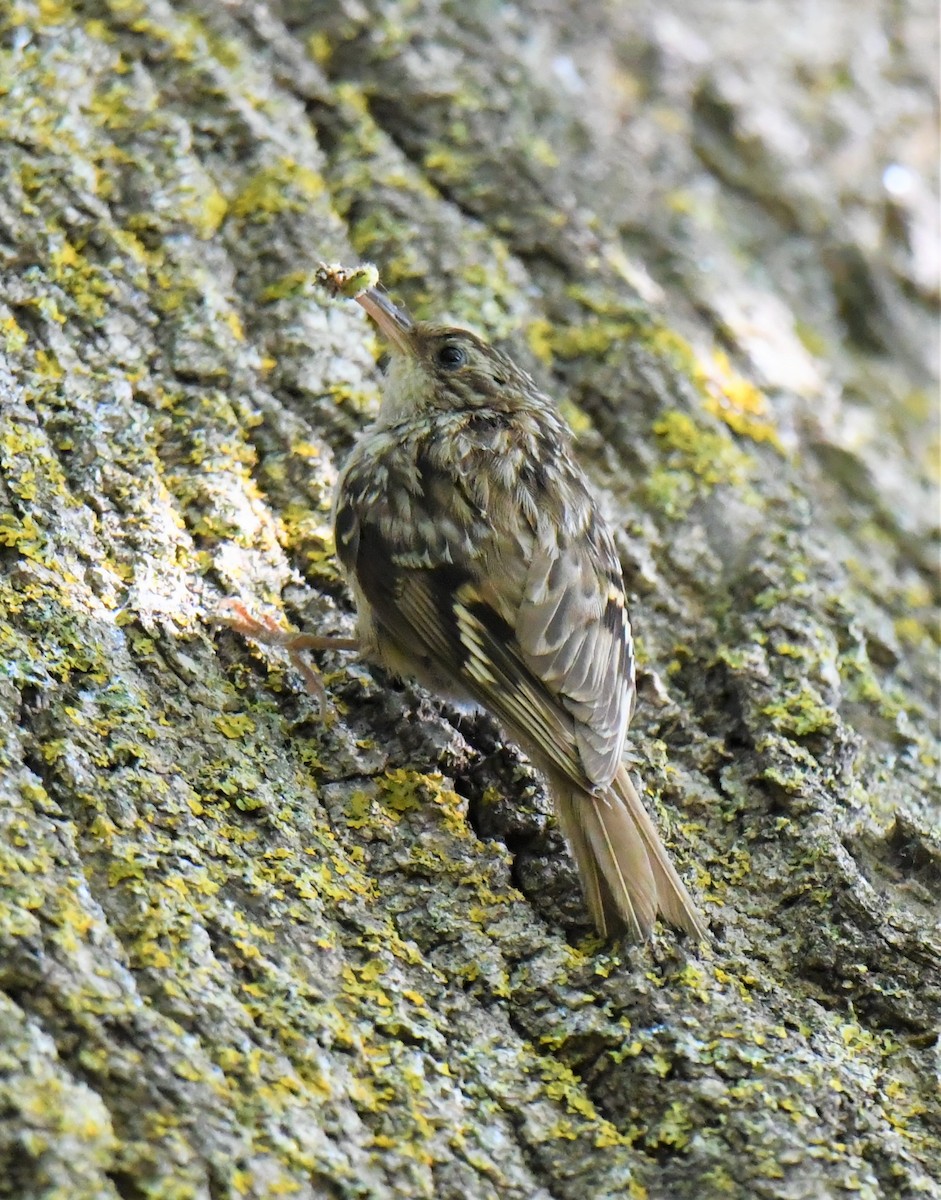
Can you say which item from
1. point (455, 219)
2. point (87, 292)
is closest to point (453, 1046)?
point (87, 292)

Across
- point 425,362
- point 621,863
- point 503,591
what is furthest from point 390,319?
point 621,863

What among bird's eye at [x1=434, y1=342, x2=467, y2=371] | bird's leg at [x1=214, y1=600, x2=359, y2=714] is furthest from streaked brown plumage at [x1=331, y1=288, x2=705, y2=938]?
bird's leg at [x1=214, y1=600, x2=359, y2=714]

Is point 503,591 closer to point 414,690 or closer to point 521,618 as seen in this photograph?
point 521,618

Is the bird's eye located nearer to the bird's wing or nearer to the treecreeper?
the treecreeper

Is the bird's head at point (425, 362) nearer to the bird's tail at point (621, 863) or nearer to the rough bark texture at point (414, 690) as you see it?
the rough bark texture at point (414, 690)

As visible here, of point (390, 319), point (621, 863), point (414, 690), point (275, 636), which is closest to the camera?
point (621, 863)

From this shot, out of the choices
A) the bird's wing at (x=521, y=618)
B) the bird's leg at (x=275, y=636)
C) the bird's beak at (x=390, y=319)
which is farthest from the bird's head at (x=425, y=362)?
the bird's leg at (x=275, y=636)

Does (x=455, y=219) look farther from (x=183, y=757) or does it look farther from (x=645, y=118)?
(x=183, y=757)
